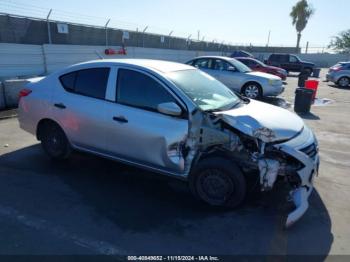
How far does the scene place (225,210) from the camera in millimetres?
3975

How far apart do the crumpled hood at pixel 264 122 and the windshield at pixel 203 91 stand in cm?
24

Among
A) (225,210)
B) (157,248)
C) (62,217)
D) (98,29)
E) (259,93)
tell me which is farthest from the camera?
(98,29)

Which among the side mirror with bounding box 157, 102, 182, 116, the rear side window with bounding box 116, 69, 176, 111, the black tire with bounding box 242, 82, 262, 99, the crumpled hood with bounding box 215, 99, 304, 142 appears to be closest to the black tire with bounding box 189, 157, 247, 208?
the crumpled hood with bounding box 215, 99, 304, 142

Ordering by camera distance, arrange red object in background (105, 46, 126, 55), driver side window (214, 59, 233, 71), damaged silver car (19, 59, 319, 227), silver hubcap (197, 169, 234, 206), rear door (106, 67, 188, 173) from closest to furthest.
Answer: damaged silver car (19, 59, 319, 227), silver hubcap (197, 169, 234, 206), rear door (106, 67, 188, 173), driver side window (214, 59, 233, 71), red object in background (105, 46, 126, 55)

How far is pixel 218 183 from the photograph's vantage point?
3959mm

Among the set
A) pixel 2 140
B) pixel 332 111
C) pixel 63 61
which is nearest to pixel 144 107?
pixel 2 140

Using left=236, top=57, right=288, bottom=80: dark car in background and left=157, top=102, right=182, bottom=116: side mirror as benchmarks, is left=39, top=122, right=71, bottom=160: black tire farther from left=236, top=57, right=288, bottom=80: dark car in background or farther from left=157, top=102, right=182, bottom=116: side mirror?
left=236, top=57, right=288, bottom=80: dark car in background

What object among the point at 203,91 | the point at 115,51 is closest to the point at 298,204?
the point at 203,91

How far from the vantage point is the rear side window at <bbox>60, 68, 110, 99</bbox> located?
4672mm

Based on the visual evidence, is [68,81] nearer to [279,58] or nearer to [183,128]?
[183,128]

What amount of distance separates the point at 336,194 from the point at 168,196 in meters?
2.36

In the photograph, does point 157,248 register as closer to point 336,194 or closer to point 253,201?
point 253,201

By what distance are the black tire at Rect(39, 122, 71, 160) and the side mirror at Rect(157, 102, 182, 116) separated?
199 cm

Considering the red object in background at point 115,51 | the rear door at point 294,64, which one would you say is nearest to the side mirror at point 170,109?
the red object in background at point 115,51
